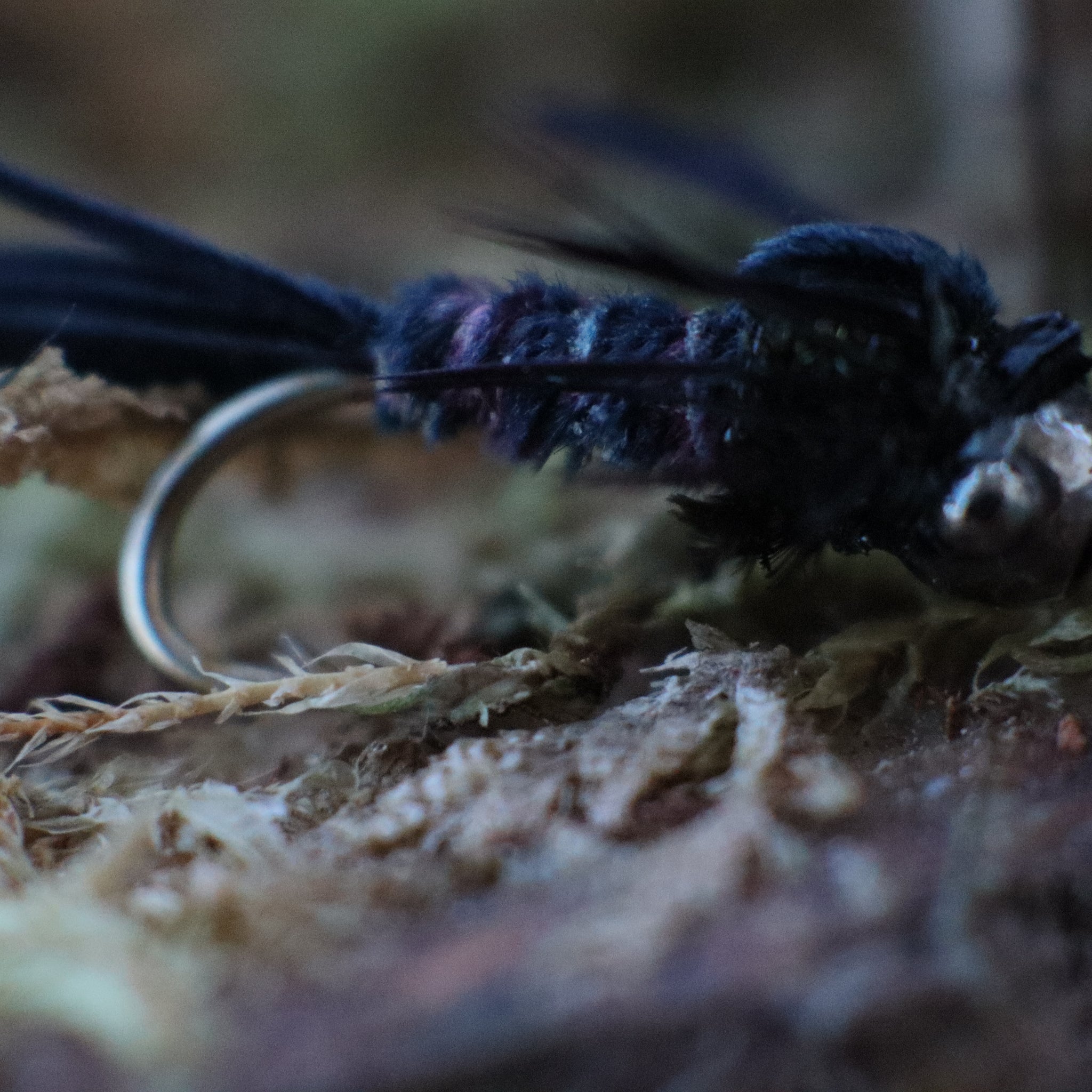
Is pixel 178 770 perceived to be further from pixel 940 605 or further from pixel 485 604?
pixel 940 605

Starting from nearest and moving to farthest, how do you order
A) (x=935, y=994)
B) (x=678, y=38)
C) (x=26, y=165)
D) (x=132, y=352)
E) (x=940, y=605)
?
(x=935, y=994) < (x=940, y=605) < (x=132, y=352) < (x=26, y=165) < (x=678, y=38)

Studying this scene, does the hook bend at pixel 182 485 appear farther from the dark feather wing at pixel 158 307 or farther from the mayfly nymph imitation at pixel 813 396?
the mayfly nymph imitation at pixel 813 396

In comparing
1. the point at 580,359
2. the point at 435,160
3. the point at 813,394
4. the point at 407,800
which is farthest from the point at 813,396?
the point at 435,160

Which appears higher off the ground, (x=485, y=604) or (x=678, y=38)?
(x=678, y=38)

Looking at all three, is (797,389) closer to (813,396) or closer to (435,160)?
(813,396)

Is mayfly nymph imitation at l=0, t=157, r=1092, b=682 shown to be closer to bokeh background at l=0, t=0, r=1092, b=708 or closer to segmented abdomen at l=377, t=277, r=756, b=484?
segmented abdomen at l=377, t=277, r=756, b=484

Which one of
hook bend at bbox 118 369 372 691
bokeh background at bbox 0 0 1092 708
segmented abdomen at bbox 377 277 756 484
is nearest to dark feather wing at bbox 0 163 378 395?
hook bend at bbox 118 369 372 691

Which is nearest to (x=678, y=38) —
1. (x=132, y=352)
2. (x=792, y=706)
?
(x=132, y=352)

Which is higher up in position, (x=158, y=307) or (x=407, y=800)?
(x=158, y=307)
